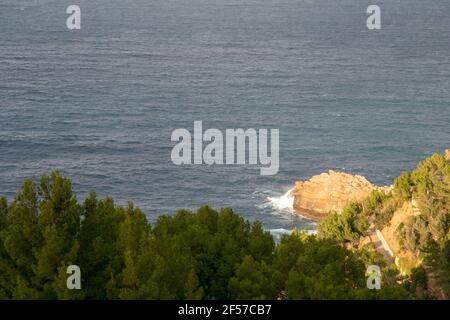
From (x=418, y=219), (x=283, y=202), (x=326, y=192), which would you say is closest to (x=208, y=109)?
(x=283, y=202)

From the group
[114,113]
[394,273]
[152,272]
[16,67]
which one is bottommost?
[394,273]

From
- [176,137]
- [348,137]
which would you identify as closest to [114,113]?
[176,137]

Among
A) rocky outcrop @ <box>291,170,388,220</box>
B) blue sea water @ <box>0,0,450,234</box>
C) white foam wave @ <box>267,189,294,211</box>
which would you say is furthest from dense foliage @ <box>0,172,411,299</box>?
white foam wave @ <box>267,189,294,211</box>

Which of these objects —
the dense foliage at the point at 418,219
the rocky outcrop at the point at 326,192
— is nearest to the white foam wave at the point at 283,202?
the rocky outcrop at the point at 326,192

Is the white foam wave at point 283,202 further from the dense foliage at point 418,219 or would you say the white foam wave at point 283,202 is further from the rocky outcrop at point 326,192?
the dense foliage at point 418,219

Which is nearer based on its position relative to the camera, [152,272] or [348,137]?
[152,272]
